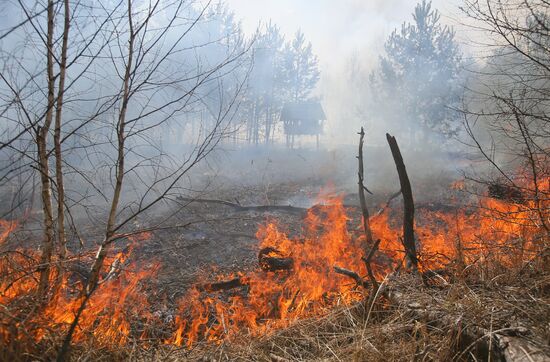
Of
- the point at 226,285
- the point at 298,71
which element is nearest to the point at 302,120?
the point at 298,71

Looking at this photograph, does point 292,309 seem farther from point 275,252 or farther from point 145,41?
point 145,41

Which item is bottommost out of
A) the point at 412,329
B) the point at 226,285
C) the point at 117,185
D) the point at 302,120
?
the point at 226,285

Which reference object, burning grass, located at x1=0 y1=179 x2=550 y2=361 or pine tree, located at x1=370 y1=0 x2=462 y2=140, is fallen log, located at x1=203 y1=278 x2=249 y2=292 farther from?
pine tree, located at x1=370 y1=0 x2=462 y2=140

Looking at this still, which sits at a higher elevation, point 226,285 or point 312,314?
point 312,314

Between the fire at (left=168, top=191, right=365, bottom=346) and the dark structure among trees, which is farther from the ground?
the dark structure among trees

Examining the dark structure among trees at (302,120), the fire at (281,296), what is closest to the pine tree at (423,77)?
the dark structure among trees at (302,120)

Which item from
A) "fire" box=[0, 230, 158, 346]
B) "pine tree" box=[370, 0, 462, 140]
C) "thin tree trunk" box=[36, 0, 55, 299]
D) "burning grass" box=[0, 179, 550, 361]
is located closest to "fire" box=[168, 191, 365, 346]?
"burning grass" box=[0, 179, 550, 361]

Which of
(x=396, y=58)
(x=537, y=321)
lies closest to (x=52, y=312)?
(x=537, y=321)

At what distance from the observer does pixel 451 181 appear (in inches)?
724

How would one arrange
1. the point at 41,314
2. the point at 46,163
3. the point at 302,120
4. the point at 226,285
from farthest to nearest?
the point at 302,120 < the point at 226,285 < the point at 46,163 < the point at 41,314

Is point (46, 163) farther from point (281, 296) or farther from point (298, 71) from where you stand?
point (298, 71)

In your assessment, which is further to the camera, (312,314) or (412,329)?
(312,314)

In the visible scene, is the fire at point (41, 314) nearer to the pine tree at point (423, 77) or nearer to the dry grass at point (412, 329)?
the dry grass at point (412, 329)

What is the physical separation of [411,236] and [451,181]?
53.4 ft
